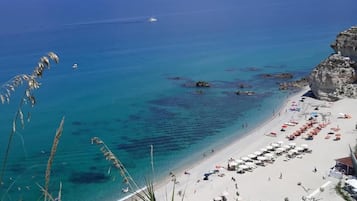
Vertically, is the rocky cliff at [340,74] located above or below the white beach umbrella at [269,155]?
above

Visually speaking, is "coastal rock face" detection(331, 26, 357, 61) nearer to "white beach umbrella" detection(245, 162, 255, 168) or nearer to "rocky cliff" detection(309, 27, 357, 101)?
"rocky cliff" detection(309, 27, 357, 101)

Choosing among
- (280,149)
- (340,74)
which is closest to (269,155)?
(280,149)

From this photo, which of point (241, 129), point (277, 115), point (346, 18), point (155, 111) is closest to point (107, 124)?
point (155, 111)

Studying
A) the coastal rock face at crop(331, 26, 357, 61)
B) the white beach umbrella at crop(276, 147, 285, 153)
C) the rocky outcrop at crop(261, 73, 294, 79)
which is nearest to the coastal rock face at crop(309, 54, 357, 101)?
the coastal rock face at crop(331, 26, 357, 61)

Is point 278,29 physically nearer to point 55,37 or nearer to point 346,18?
point 346,18

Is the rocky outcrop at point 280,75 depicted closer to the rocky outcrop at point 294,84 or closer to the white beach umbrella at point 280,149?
the rocky outcrop at point 294,84

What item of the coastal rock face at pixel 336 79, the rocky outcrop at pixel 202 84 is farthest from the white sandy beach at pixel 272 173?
the rocky outcrop at pixel 202 84

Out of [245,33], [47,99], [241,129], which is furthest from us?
[245,33]
